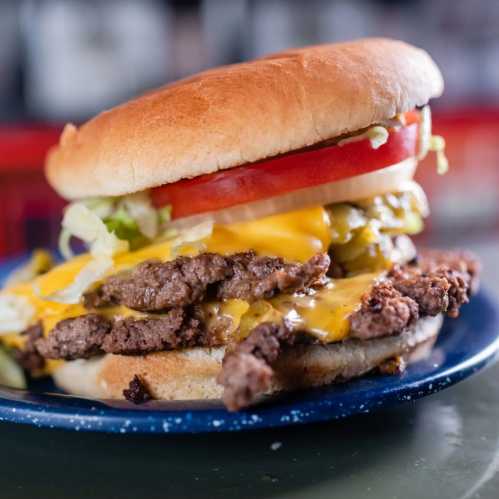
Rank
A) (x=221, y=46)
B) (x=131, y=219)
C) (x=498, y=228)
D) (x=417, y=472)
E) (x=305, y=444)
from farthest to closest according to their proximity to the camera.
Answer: (x=221, y=46) → (x=498, y=228) → (x=131, y=219) → (x=305, y=444) → (x=417, y=472)

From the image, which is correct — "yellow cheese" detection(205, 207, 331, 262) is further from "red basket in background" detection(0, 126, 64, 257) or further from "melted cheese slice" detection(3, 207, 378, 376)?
"red basket in background" detection(0, 126, 64, 257)

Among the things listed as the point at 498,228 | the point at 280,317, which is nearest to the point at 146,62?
Answer: the point at 498,228

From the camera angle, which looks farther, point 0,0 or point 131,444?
point 0,0

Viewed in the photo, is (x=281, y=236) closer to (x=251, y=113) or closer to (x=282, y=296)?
(x=282, y=296)

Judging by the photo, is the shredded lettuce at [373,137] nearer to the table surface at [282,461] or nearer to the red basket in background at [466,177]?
the table surface at [282,461]

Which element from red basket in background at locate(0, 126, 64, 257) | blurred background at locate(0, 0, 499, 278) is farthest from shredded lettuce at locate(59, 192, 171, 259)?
blurred background at locate(0, 0, 499, 278)

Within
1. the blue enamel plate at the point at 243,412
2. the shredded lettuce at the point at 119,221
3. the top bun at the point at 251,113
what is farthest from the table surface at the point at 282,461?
the top bun at the point at 251,113

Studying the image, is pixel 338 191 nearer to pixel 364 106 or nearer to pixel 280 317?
pixel 364 106
